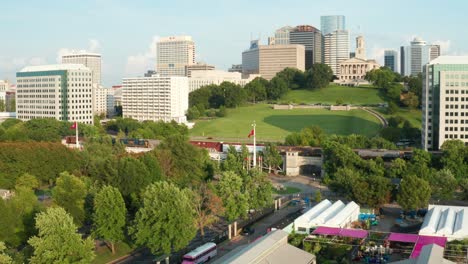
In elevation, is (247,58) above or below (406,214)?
above

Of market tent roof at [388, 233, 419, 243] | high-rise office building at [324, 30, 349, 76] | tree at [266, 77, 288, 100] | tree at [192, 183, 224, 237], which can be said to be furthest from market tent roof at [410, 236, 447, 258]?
high-rise office building at [324, 30, 349, 76]

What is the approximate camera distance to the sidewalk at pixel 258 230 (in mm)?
30453

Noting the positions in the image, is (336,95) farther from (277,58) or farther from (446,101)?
(277,58)

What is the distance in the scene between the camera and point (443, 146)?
53906 millimetres

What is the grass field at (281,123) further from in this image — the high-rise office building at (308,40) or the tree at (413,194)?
the high-rise office building at (308,40)

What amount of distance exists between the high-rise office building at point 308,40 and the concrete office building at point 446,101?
419 ft

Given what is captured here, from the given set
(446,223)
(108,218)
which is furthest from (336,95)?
(108,218)

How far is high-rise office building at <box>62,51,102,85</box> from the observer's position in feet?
587

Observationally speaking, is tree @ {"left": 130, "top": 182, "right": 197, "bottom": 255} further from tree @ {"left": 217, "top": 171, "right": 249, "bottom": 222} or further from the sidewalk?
tree @ {"left": 217, "top": 171, "right": 249, "bottom": 222}

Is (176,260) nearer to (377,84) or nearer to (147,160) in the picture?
(147,160)

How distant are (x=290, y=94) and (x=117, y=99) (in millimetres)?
59971

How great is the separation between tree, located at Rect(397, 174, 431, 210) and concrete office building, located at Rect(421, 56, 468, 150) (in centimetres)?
2217

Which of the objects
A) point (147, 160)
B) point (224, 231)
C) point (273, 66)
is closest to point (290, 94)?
point (273, 66)

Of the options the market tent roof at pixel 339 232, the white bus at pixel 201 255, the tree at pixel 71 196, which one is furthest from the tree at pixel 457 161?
the tree at pixel 71 196
